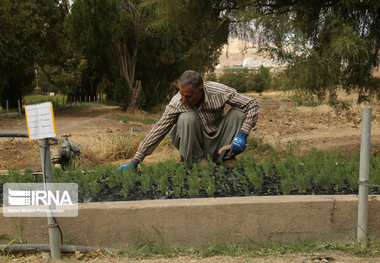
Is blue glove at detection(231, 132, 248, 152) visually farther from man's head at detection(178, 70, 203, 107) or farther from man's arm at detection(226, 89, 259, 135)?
man's head at detection(178, 70, 203, 107)

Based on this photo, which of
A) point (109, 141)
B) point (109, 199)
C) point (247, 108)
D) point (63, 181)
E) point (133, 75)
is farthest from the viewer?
point (133, 75)

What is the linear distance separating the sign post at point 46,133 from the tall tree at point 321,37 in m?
3.66

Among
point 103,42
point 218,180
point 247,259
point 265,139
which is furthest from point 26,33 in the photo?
point 247,259

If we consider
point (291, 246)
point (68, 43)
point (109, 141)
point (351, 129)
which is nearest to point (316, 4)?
point (109, 141)

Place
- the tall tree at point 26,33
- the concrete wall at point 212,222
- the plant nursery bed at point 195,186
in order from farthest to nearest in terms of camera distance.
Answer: the tall tree at point 26,33, the plant nursery bed at point 195,186, the concrete wall at point 212,222

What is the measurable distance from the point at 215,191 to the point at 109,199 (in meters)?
0.82

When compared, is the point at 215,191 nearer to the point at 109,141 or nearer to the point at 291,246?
the point at 291,246

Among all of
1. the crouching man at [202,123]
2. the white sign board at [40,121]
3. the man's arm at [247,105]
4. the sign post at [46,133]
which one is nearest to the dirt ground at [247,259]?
the sign post at [46,133]

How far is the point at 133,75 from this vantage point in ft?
60.5

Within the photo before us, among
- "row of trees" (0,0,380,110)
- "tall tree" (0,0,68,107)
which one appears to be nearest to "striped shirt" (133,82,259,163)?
"row of trees" (0,0,380,110)

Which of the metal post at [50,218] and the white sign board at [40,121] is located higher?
the white sign board at [40,121]

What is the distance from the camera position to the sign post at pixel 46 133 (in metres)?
2.65

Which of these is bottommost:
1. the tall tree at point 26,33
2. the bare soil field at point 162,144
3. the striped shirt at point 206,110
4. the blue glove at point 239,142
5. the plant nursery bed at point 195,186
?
the bare soil field at point 162,144

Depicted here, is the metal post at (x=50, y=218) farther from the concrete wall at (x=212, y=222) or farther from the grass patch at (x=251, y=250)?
the grass patch at (x=251, y=250)
